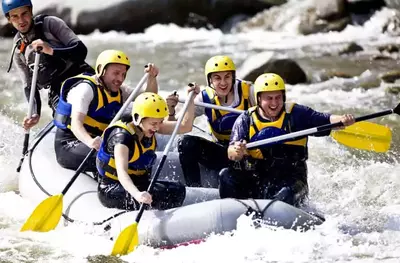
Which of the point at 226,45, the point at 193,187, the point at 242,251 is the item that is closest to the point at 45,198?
the point at 193,187

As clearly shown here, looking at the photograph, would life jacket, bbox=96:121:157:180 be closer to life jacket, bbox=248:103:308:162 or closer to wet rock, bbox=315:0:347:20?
life jacket, bbox=248:103:308:162

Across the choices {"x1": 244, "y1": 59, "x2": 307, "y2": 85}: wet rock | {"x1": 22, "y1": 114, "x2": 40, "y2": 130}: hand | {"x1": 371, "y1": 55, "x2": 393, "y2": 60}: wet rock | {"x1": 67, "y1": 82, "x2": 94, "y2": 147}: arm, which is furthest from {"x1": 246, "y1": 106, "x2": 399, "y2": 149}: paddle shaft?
{"x1": 371, "y1": 55, "x2": 393, "y2": 60}: wet rock

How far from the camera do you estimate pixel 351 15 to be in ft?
55.5

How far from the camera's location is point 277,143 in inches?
261

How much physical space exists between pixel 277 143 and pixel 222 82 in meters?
0.95

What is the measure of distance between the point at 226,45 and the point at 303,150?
9679mm

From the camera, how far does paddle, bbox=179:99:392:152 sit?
285 inches

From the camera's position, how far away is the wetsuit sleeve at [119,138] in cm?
628

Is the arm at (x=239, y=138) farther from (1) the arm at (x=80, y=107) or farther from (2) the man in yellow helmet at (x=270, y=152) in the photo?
(1) the arm at (x=80, y=107)

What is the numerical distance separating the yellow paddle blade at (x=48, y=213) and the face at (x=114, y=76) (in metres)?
1.08

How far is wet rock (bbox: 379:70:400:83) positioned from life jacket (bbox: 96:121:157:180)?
24.8 feet

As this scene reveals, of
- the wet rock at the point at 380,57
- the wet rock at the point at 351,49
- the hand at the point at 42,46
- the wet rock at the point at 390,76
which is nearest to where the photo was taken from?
the hand at the point at 42,46

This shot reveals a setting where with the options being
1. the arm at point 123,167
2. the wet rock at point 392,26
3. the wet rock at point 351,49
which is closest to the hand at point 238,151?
the arm at point 123,167

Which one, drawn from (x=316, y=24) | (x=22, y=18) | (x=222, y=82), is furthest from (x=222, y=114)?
(x=316, y=24)
